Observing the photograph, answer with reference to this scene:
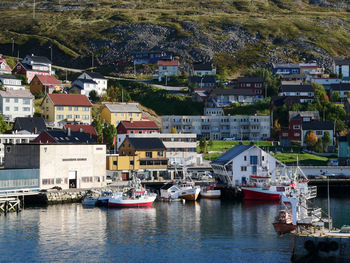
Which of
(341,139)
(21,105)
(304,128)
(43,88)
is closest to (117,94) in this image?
(43,88)

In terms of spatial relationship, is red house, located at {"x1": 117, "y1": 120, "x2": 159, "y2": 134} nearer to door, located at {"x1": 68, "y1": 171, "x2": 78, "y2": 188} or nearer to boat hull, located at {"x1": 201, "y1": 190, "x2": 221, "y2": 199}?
door, located at {"x1": 68, "y1": 171, "x2": 78, "y2": 188}

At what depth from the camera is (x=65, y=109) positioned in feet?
402

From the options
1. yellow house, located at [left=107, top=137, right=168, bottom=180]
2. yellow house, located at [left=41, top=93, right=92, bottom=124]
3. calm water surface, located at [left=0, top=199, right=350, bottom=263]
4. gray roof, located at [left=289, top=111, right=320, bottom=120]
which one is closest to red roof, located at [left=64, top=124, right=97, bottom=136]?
yellow house, located at [left=41, top=93, right=92, bottom=124]

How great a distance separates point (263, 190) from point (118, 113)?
49808 mm

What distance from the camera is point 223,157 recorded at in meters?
99.1

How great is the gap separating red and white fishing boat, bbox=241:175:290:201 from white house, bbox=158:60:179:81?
85999 millimetres

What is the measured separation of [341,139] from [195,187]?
125 ft

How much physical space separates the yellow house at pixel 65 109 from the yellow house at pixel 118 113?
562 cm

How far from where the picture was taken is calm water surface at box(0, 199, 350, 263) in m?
50.1

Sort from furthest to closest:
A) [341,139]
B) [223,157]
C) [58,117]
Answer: [58,117]
[341,139]
[223,157]

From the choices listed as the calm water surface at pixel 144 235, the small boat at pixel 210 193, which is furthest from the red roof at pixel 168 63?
the calm water surface at pixel 144 235

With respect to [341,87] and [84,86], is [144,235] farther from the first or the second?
[341,87]

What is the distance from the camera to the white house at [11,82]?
13450 cm

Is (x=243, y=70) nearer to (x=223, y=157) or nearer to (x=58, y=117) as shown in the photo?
(x=58, y=117)
